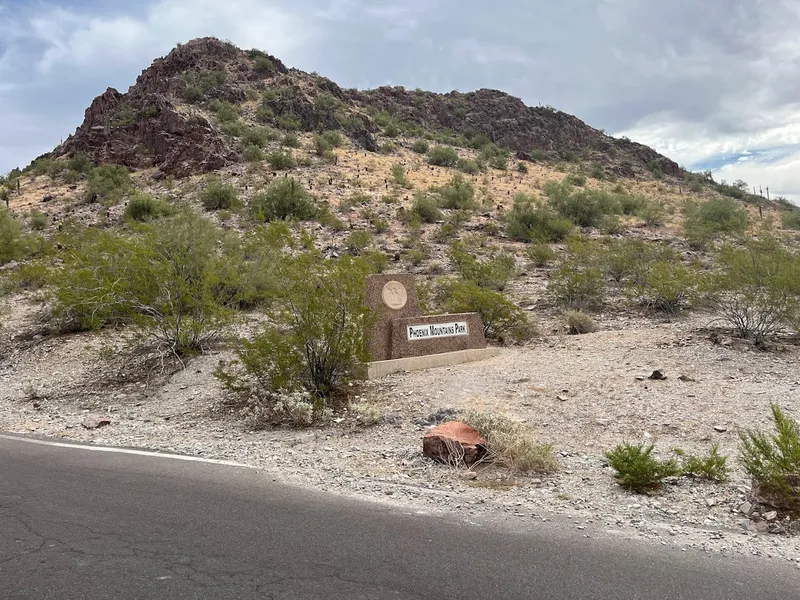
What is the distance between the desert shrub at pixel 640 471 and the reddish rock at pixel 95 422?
7.42m

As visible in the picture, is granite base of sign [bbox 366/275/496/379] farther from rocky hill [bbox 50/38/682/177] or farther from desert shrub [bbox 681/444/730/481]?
rocky hill [bbox 50/38/682/177]

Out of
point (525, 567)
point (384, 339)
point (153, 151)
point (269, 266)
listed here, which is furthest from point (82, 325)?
point (153, 151)

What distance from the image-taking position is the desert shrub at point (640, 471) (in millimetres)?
5520

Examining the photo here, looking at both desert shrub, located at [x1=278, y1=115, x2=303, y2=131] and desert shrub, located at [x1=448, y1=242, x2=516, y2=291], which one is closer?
desert shrub, located at [x1=448, y1=242, x2=516, y2=291]

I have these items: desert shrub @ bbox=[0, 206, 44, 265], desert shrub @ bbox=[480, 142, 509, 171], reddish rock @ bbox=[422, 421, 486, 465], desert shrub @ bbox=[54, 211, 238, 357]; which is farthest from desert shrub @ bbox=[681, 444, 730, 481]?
desert shrub @ bbox=[480, 142, 509, 171]

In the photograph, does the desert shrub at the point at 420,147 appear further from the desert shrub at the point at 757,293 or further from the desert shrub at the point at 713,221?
the desert shrub at the point at 757,293

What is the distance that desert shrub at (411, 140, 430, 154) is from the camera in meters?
59.3

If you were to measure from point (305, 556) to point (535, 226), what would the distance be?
91.0ft

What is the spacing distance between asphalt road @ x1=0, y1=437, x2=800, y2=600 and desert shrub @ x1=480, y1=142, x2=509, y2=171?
56453 millimetres

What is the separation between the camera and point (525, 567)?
13.2 feet

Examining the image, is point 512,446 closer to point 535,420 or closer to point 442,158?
point 535,420

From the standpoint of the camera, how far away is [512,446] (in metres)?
6.42

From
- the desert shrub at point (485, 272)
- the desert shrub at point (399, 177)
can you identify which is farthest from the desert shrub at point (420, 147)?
the desert shrub at point (485, 272)

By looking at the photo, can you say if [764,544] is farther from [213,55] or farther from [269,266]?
[213,55]
